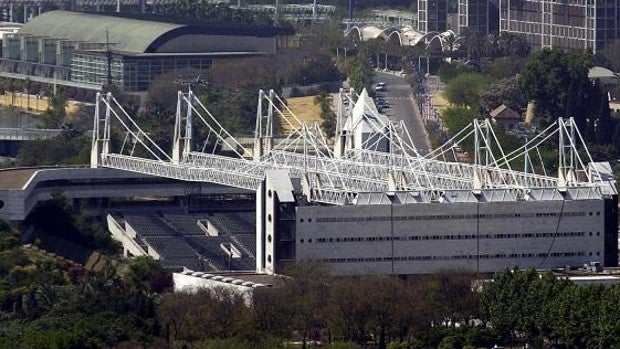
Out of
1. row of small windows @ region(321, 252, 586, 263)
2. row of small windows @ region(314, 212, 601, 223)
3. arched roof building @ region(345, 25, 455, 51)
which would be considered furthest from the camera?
arched roof building @ region(345, 25, 455, 51)

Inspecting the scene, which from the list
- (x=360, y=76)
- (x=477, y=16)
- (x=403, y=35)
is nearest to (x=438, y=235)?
(x=360, y=76)

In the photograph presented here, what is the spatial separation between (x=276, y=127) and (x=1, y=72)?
21.0m

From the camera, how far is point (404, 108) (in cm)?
11212

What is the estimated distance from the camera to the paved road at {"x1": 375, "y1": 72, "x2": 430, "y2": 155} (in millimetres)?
105125

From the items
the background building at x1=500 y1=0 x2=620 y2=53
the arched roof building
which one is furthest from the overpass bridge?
the background building at x1=500 y1=0 x2=620 y2=53

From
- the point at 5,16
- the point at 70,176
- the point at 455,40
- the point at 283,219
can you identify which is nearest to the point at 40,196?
the point at 70,176

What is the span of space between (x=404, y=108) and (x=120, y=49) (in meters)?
13.1

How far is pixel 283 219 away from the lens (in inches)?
3135

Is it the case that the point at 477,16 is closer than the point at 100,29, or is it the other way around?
the point at 100,29

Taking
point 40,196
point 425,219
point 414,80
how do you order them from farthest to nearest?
point 414,80 < point 40,196 < point 425,219

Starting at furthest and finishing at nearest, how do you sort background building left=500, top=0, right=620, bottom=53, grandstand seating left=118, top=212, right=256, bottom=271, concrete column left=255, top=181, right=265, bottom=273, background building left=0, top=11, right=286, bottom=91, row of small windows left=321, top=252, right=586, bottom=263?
background building left=500, top=0, right=620, bottom=53 → background building left=0, top=11, right=286, bottom=91 → grandstand seating left=118, top=212, right=256, bottom=271 → concrete column left=255, top=181, right=265, bottom=273 → row of small windows left=321, top=252, right=586, bottom=263

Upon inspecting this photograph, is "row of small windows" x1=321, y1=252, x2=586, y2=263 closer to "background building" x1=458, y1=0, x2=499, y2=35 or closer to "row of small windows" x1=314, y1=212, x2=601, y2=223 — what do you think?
"row of small windows" x1=314, y1=212, x2=601, y2=223

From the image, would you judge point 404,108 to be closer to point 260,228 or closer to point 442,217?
point 260,228

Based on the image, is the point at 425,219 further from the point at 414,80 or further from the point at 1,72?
the point at 1,72
